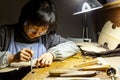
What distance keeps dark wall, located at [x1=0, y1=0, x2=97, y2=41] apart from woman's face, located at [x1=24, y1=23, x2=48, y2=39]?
1.31 meters

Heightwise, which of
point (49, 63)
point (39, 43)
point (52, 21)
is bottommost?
point (49, 63)

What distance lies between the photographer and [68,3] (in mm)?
2969

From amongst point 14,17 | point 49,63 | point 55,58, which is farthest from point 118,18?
point 14,17

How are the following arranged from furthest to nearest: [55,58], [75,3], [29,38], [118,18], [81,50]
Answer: [75,3] < [118,18] < [81,50] < [29,38] < [55,58]

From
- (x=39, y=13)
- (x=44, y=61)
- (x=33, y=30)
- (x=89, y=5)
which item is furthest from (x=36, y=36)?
(x=89, y=5)

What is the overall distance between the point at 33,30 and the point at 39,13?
5.4 inches

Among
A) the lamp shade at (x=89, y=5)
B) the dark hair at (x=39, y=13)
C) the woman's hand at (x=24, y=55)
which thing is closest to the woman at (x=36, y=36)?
the dark hair at (x=39, y=13)

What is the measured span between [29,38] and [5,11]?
1440 millimetres

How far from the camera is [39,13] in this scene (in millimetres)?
1604

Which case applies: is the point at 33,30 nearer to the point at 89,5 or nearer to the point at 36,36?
the point at 36,36

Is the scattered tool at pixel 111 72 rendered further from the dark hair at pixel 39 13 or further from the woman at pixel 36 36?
the dark hair at pixel 39 13

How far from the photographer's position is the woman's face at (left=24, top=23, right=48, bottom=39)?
1.64m

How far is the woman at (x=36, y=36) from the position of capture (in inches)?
63.3

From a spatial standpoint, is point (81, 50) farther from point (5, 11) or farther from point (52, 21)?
point (5, 11)
